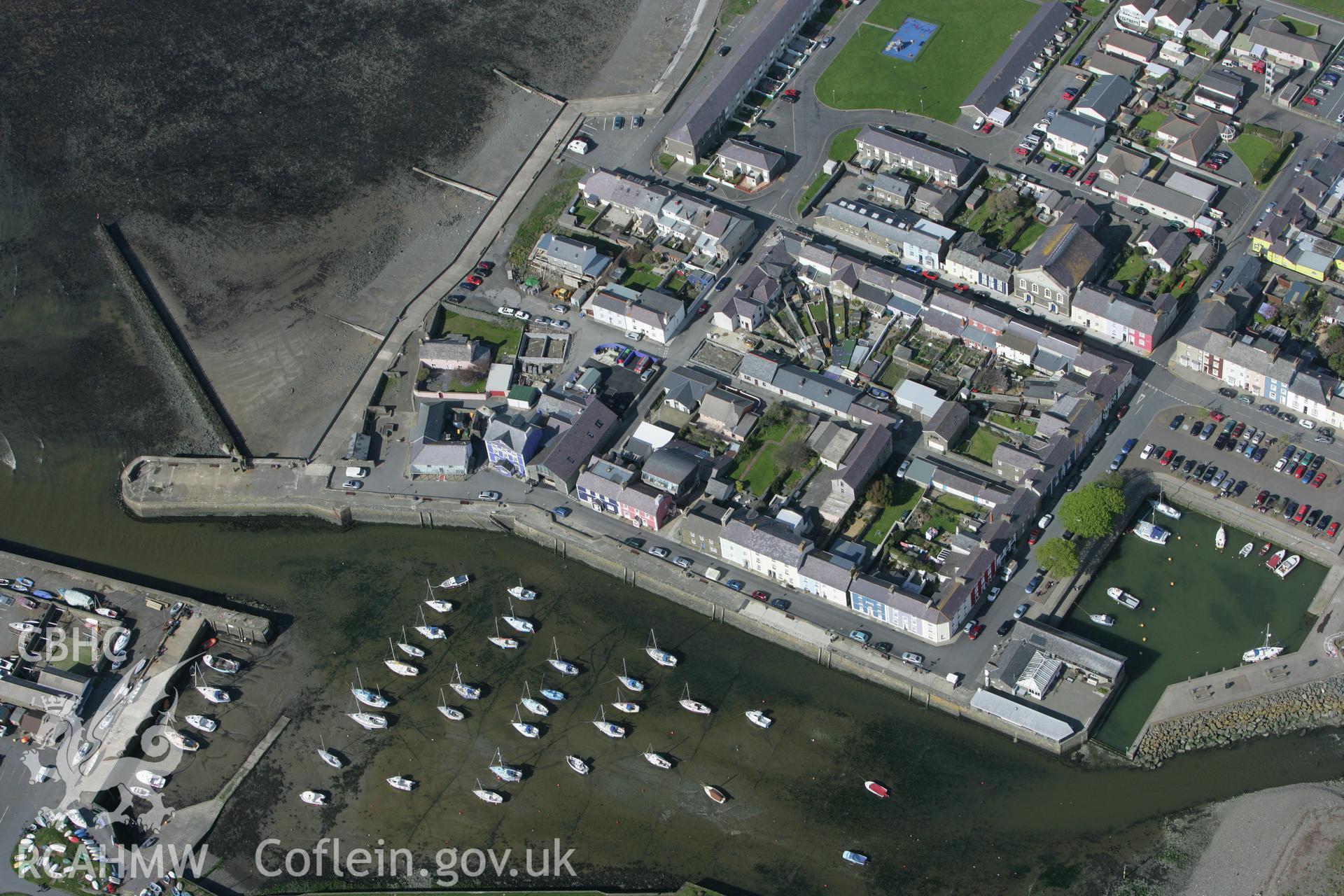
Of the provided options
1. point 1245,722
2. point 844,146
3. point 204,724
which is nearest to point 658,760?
point 204,724

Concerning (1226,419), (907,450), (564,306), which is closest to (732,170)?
(564,306)

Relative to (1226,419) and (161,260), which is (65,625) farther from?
(1226,419)

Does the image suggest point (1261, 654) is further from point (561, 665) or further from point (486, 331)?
point (486, 331)

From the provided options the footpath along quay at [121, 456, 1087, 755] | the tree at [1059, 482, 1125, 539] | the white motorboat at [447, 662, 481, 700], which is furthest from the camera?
the tree at [1059, 482, 1125, 539]

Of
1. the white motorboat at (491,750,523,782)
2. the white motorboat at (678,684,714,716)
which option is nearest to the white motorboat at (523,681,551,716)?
the white motorboat at (491,750,523,782)

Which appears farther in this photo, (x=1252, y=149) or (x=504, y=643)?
(x=1252, y=149)

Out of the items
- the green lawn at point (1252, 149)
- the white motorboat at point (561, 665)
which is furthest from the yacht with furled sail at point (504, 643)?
the green lawn at point (1252, 149)

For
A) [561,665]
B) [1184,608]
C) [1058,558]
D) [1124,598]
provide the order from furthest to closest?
[1124,598], [561,665], [1184,608], [1058,558]

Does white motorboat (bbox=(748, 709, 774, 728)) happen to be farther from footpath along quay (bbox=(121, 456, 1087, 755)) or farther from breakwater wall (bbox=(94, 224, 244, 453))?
breakwater wall (bbox=(94, 224, 244, 453))
